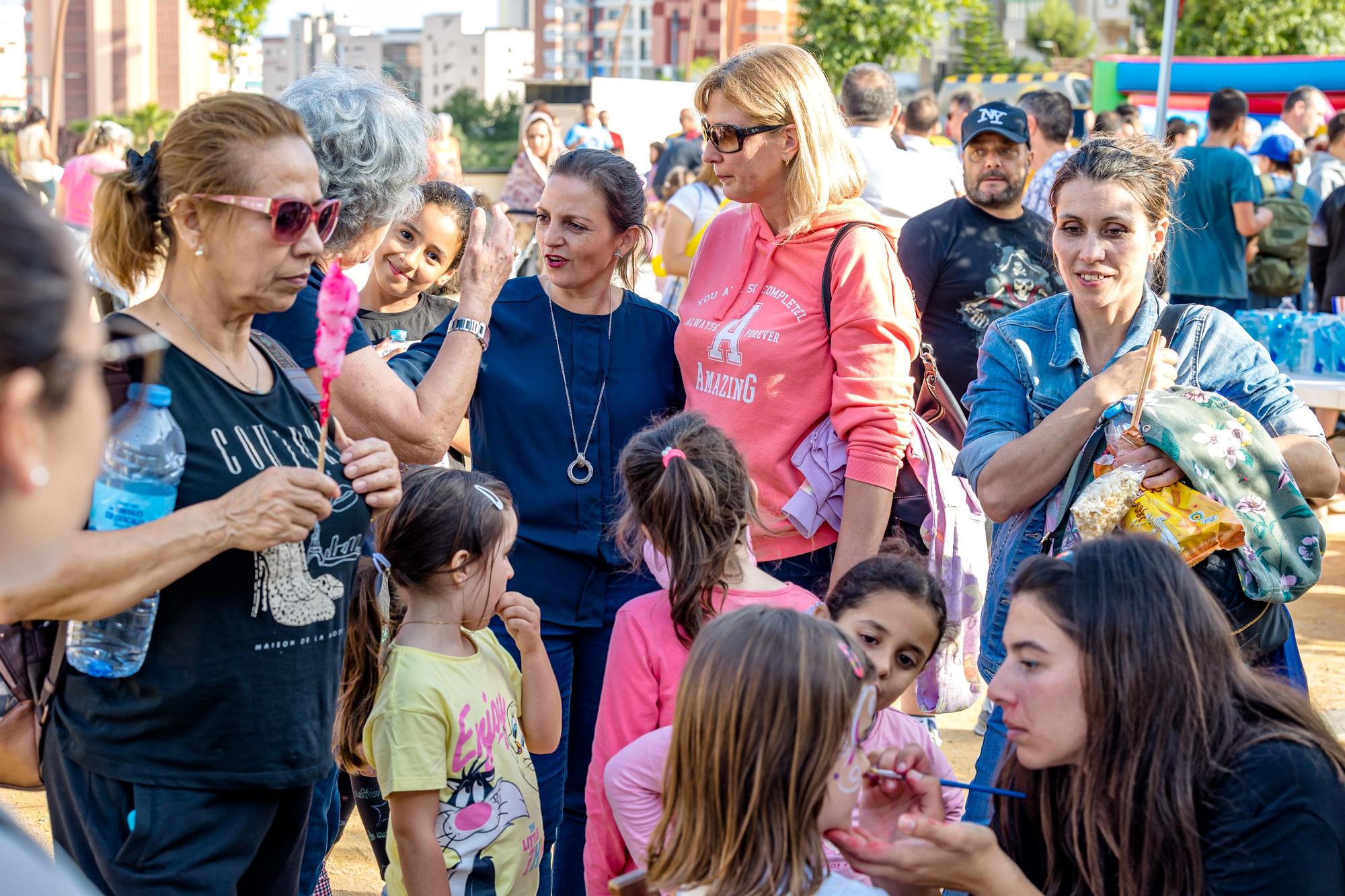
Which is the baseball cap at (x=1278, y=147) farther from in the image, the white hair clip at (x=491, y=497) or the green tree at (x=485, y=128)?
the green tree at (x=485, y=128)

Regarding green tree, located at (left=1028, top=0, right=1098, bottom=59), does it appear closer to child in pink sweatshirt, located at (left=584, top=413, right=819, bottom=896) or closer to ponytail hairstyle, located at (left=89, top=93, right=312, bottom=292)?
child in pink sweatshirt, located at (left=584, top=413, right=819, bottom=896)

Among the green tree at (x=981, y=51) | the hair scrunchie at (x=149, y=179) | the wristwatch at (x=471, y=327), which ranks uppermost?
the green tree at (x=981, y=51)

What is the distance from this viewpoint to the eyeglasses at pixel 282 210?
84.4 inches

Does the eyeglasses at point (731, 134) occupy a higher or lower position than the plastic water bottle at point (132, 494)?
higher

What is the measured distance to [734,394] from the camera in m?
3.06

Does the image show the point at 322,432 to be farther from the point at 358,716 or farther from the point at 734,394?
the point at 734,394

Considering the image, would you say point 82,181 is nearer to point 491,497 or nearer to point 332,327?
point 491,497

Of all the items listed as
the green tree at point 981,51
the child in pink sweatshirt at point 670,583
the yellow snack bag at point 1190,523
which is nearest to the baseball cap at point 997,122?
the yellow snack bag at point 1190,523

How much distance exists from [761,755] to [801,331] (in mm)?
1376

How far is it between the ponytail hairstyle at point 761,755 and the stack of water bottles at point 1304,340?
5.13m

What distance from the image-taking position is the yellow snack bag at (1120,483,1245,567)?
247 centimetres

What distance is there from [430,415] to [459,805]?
811mm

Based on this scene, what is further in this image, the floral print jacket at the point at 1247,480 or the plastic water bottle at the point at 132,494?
the floral print jacket at the point at 1247,480

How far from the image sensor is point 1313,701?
449cm
